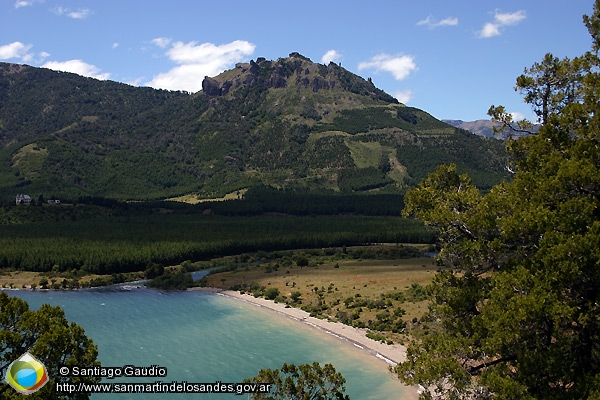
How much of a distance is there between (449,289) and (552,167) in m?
7.28

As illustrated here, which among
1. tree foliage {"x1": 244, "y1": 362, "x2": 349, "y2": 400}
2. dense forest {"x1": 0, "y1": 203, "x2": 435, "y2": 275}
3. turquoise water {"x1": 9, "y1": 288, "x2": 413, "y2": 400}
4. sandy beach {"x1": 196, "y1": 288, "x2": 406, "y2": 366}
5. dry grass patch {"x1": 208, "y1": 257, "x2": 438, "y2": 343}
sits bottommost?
turquoise water {"x1": 9, "y1": 288, "x2": 413, "y2": 400}

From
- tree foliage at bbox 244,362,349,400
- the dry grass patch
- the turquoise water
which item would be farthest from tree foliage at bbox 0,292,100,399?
the dry grass patch

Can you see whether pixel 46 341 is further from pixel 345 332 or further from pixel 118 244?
pixel 118 244

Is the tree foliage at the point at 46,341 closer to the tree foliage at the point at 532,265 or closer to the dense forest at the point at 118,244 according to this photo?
the tree foliage at the point at 532,265

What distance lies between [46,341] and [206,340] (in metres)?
56.6

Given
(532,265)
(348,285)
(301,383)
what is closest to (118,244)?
(348,285)

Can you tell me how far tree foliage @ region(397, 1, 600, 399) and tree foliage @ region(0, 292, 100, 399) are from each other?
18.3m

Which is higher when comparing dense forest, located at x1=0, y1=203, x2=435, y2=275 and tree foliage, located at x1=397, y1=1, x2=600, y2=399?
tree foliage, located at x1=397, y1=1, x2=600, y2=399

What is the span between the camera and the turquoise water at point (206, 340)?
2630 inches

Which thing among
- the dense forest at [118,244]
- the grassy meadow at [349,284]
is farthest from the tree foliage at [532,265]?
the dense forest at [118,244]

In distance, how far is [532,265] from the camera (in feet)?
75.3

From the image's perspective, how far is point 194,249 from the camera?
16675 centimetres

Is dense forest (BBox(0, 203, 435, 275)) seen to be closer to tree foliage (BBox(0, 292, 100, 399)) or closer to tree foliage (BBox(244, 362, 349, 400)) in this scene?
tree foliage (BBox(0, 292, 100, 399))

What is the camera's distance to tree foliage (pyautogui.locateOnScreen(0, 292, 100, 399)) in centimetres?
2992
